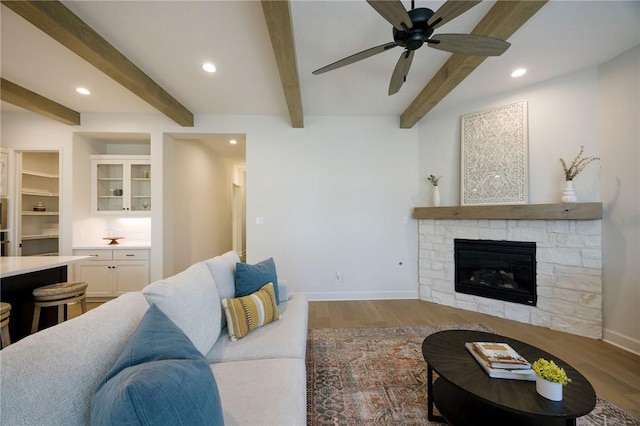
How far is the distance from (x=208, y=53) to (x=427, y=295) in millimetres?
3908

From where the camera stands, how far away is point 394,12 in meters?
1.36

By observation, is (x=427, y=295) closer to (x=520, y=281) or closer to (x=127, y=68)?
(x=520, y=281)

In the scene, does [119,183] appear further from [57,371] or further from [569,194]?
[569,194]

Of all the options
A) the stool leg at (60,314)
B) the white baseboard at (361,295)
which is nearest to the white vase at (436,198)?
the white baseboard at (361,295)

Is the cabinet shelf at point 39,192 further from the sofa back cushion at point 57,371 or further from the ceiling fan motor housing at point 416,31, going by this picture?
the ceiling fan motor housing at point 416,31

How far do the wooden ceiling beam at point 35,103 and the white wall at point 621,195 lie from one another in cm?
623

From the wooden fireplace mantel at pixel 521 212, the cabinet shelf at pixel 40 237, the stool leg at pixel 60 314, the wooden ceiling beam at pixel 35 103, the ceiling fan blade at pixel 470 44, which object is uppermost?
the wooden ceiling beam at pixel 35 103

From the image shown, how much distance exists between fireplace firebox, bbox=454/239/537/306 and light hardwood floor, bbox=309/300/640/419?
12.0 inches

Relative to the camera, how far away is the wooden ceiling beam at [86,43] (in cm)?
162

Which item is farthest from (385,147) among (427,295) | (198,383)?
(198,383)

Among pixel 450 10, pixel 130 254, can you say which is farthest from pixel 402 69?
pixel 130 254

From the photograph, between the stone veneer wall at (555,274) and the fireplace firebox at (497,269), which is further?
the fireplace firebox at (497,269)

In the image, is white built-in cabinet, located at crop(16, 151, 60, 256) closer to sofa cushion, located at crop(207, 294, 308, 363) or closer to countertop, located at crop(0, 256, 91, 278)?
countertop, located at crop(0, 256, 91, 278)

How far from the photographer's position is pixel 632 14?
1868 mm
